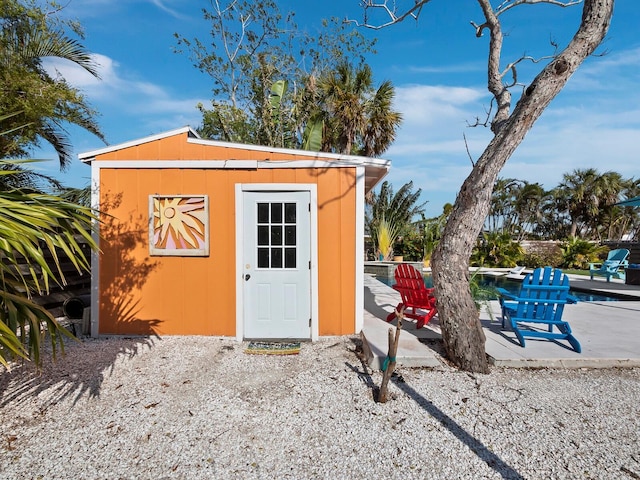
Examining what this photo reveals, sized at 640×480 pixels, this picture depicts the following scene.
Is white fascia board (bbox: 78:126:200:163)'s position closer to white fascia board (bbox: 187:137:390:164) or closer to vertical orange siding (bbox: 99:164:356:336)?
vertical orange siding (bbox: 99:164:356:336)

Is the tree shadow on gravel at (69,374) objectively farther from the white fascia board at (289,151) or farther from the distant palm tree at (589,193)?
the distant palm tree at (589,193)

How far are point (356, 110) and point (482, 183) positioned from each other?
10.5m

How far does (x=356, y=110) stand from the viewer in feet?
42.5

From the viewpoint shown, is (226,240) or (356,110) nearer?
(226,240)

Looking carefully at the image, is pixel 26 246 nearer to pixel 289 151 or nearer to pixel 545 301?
pixel 289 151

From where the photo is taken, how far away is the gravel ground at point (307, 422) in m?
2.20

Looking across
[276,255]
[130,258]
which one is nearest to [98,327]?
[130,258]

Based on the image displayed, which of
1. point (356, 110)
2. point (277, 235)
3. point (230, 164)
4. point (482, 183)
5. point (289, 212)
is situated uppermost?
point (356, 110)

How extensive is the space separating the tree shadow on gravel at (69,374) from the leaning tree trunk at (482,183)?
3.55 meters

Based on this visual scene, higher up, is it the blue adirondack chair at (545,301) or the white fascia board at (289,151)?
the white fascia board at (289,151)

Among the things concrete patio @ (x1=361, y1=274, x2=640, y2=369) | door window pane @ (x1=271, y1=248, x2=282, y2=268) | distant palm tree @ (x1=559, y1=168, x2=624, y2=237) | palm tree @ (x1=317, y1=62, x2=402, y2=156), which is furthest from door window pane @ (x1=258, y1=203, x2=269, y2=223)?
distant palm tree @ (x1=559, y1=168, x2=624, y2=237)

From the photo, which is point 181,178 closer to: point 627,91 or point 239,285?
point 239,285

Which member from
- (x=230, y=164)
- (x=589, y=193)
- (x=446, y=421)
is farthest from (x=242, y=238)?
(x=589, y=193)

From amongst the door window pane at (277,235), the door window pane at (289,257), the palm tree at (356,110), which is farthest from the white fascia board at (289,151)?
the palm tree at (356,110)
